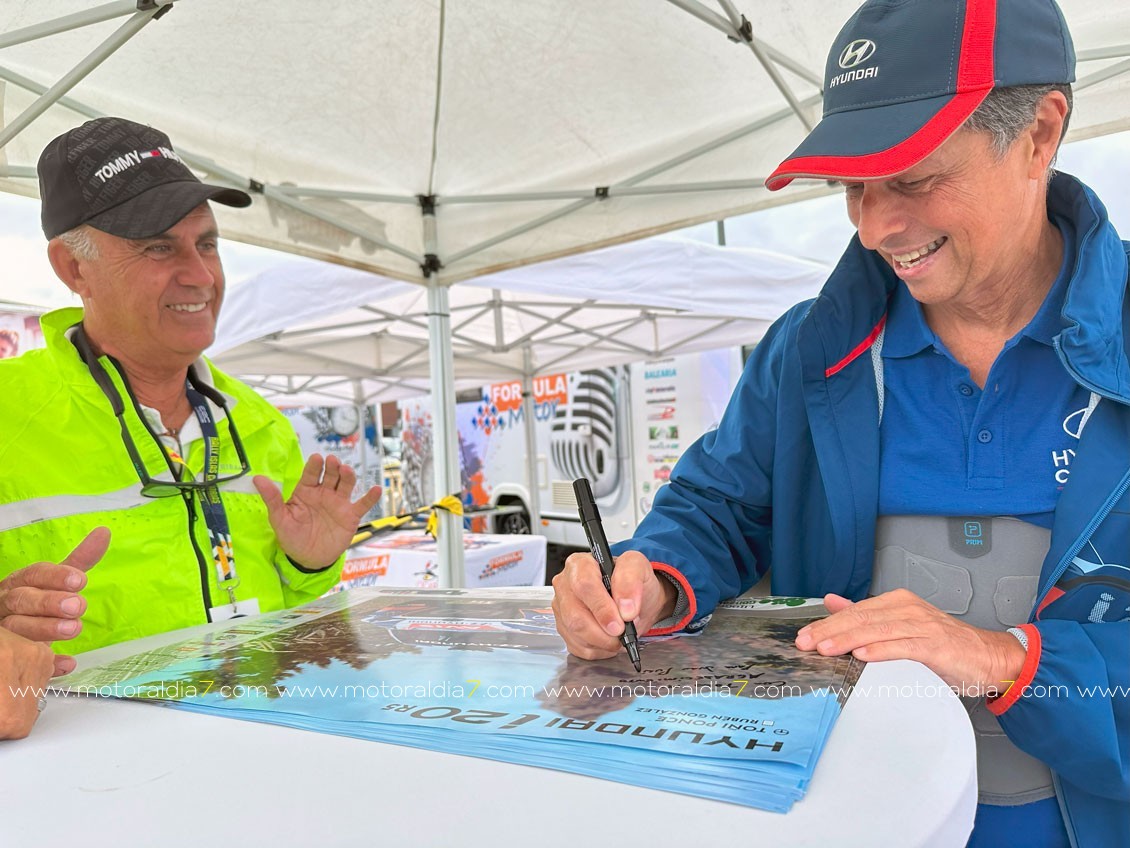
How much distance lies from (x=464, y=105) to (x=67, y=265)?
5.03 feet

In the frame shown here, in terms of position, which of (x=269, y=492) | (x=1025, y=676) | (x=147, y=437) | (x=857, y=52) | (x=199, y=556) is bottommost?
(x=1025, y=676)

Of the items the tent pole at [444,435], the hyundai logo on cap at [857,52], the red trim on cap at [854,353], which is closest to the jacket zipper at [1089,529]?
the red trim on cap at [854,353]

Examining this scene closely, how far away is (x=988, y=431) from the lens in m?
1.06

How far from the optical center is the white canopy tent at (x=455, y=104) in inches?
83.4

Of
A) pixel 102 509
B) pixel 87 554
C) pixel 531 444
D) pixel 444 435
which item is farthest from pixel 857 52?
pixel 531 444

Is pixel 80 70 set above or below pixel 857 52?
above

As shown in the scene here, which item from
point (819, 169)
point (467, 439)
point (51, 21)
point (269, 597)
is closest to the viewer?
point (819, 169)

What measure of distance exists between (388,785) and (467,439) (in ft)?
31.3

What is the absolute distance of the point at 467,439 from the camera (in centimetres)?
998

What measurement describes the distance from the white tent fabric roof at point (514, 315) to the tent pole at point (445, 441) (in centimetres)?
39

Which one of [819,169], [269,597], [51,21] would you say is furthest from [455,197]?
[819,169]

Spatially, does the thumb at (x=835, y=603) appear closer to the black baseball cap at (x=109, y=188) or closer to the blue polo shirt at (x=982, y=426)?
the blue polo shirt at (x=982, y=426)

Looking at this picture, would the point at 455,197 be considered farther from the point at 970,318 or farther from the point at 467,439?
the point at 467,439

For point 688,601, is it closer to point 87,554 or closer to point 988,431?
point 988,431
